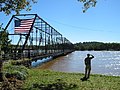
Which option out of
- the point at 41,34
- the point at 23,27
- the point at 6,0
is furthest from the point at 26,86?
the point at 41,34

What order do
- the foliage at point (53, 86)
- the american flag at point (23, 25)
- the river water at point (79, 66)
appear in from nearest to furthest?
the foliage at point (53, 86) → the river water at point (79, 66) → the american flag at point (23, 25)

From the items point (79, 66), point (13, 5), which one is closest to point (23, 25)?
point (79, 66)

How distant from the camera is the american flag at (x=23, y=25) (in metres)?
41.3

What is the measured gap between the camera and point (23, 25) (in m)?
42.6

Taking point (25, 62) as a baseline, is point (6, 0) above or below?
above

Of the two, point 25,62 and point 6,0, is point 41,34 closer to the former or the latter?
point 25,62

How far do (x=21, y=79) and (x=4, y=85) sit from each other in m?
2.57

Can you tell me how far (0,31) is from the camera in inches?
618

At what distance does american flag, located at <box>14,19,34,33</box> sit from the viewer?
41281mm

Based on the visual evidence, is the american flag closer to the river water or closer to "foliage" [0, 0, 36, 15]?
the river water

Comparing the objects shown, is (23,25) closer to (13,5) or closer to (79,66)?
(79,66)

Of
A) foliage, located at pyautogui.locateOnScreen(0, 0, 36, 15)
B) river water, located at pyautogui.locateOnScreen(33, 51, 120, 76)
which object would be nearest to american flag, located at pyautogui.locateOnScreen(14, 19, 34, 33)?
river water, located at pyautogui.locateOnScreen(33, 51, 120, 76)

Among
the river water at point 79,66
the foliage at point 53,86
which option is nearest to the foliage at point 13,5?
the foliage at point 53,86

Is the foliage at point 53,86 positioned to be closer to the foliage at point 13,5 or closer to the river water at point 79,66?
the foliage at point 13,5
